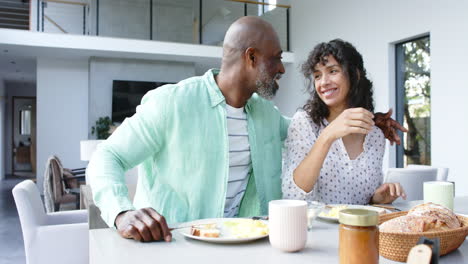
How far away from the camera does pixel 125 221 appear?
1.09 meters

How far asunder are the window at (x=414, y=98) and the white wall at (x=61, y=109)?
626 centimetres

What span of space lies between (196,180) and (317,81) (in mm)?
721

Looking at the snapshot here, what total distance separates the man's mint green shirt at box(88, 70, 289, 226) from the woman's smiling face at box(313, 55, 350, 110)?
377mm

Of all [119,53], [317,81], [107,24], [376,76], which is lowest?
[317,81]

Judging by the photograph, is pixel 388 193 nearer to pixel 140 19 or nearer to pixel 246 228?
pixel 246 228

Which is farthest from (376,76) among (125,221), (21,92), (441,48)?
(21,92)

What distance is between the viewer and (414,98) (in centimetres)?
596

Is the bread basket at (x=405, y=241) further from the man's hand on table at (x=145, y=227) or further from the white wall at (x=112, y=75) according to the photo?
the white wall at (x=112, y=75)

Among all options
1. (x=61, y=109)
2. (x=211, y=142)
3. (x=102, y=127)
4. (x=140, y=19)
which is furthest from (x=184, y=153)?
(x=140, y=19)

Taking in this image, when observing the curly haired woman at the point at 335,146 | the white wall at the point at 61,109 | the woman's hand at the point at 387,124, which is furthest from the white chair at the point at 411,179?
the white wall at the point at 61,109

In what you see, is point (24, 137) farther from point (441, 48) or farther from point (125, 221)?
point (125, 221)

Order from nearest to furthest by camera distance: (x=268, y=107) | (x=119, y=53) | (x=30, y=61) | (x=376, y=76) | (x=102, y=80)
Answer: (x=268, y=107) < (x=376, y=76) < (x=119, y=53) < (x=102, y=80) < (x=30, y=61)

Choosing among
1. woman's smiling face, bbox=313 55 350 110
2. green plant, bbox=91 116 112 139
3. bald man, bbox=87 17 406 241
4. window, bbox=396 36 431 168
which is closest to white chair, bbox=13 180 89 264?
bald man, bbox=87 17 406 241

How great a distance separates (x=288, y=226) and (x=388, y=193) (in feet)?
2.71
